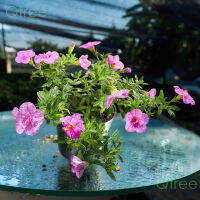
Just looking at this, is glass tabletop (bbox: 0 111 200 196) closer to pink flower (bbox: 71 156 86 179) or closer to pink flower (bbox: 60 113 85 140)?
pink flower (bbox: 71 156 86 179)

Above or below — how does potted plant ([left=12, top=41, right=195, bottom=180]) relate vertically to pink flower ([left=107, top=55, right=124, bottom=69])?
below

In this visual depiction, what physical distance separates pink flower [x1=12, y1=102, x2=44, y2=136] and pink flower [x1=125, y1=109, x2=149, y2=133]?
30cm

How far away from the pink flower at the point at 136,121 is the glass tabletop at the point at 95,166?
0.23 meters

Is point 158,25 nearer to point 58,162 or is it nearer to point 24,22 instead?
point 24,22

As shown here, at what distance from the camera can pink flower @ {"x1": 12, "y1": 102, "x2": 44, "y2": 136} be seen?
726 millimetres

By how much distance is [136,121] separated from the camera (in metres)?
0.79

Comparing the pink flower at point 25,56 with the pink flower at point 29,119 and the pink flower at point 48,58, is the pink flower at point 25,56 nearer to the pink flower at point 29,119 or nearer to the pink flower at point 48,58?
the pink flower at point 48,58

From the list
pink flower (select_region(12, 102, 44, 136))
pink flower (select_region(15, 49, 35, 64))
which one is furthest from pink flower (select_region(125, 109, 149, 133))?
pink flower (select_region(15, 49, 35, 64))

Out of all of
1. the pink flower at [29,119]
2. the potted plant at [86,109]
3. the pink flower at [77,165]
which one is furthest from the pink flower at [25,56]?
the pink flower at [77,165]

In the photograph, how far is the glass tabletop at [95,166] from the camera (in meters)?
0.82

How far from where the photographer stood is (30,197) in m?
1.22

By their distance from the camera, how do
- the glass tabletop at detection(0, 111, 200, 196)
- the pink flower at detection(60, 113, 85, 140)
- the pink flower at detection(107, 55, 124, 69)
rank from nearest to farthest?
the pink flower at detection(60, 113, 85, 140), the glass tabletop at detection(0, 111, 200, 196), the pink flower at detection(107, 55, 124, 69)

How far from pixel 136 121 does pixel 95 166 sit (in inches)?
14.3

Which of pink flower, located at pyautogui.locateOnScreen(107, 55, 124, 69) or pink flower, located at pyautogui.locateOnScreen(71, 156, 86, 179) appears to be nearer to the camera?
pink flower, located at pyautogui.locateOnScreen(71, 156, 86, 179)
